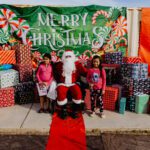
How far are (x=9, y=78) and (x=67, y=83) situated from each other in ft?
5.81

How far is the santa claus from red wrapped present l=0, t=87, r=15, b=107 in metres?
1.35

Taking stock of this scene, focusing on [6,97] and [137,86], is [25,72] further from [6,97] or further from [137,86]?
[137,86]

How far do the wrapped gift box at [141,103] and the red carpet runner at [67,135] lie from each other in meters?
1.48

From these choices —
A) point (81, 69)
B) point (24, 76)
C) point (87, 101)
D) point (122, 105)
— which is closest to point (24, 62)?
point (24, 76)

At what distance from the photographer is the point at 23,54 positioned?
7523mm

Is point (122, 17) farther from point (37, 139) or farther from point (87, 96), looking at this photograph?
point (37, 139)

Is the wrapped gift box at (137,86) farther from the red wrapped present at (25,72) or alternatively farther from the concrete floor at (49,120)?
the red wrapped present at (25,72)

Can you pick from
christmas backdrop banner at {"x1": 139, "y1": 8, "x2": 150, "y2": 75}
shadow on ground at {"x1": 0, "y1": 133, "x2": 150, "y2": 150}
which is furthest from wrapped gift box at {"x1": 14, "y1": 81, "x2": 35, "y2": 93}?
christmas backdrop banner at {"x1": 139, "y1": 8, "x2": 150, "y2": 75}

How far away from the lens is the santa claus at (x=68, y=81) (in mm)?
6277

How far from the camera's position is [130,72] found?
22.4 ft

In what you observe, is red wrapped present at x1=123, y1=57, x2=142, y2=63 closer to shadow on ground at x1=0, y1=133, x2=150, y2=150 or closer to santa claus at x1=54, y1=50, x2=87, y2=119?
santa claus at x1=54, y1=50, x2=87, y2=119

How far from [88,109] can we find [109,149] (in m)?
2.11

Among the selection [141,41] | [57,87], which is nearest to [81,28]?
[141,41]

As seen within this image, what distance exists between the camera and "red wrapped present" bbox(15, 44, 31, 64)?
7.49 metres
